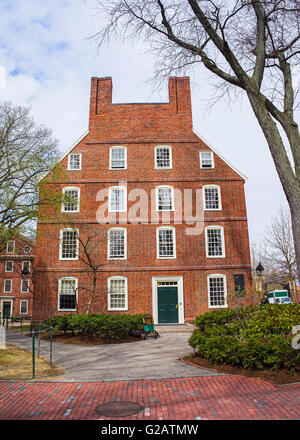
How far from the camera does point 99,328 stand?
15008mm

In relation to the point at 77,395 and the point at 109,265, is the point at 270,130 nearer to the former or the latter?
the point at 77,395

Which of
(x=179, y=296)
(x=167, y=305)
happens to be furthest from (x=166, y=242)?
(x=167, y=305)

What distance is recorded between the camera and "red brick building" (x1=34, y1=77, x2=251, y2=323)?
20688 millimetres

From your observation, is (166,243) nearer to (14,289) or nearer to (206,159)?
(206,159)

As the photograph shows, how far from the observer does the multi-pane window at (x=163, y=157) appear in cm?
2275

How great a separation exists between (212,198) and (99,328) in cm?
1132

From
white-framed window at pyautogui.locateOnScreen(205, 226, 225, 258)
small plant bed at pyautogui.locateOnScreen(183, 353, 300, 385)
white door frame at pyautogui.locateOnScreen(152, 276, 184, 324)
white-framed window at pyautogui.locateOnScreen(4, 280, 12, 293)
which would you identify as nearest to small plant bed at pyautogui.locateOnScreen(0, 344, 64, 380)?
small plant bed at pyautogui.locateOnScreen(183, 353, 300, 385)

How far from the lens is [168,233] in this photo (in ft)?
70.8

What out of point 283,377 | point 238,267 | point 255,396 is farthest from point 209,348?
point 238,267

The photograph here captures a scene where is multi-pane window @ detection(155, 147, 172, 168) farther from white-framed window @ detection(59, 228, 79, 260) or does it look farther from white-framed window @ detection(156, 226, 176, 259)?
white-framed window @ detection(59, 228, 79, 260)

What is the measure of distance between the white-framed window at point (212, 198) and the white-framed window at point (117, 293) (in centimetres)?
701

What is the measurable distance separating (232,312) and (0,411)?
11.2m

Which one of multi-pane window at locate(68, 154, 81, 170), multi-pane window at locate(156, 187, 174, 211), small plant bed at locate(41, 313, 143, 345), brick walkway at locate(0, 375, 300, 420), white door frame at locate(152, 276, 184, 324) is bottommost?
brick walkway at locate(0, 375, 300, 420)

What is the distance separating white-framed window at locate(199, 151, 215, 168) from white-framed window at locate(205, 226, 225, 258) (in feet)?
13.9
